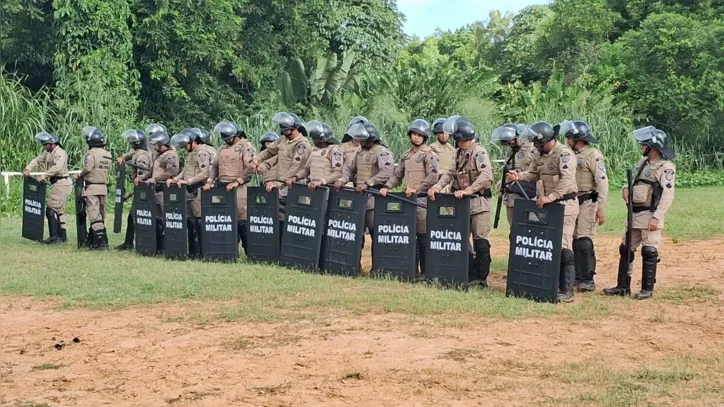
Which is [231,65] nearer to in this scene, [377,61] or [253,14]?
[253,14]

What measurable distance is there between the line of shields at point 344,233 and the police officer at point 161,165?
64mm

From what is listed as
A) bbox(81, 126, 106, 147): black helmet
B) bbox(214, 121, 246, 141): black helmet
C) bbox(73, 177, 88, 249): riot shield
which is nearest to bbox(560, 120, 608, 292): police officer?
bbox(214, 121, 246, 141): black helmet

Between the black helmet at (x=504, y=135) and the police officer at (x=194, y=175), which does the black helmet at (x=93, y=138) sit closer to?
the police officer at (x=194, y=175)

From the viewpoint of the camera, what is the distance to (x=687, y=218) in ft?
60.5

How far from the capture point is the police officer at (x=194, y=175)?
45.0ft

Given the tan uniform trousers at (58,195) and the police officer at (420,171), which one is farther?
the tan uniform trousers at (58,195)

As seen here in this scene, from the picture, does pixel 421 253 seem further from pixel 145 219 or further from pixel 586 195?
pixel 145 219

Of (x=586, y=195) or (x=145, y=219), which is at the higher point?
(x=586, y=195)

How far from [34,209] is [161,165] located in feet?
9.13

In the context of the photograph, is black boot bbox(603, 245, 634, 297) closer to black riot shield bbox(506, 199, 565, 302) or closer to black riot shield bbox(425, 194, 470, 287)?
black riot shield bbox(506, 199, 565, 302)

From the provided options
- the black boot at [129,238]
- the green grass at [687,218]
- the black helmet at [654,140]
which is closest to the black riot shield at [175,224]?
the black boot at [129,238]

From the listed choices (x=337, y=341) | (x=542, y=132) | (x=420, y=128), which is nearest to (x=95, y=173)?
(x=420, y=128)

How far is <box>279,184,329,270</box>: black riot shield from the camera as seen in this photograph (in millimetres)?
12078

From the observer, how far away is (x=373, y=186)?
12.2 meters
